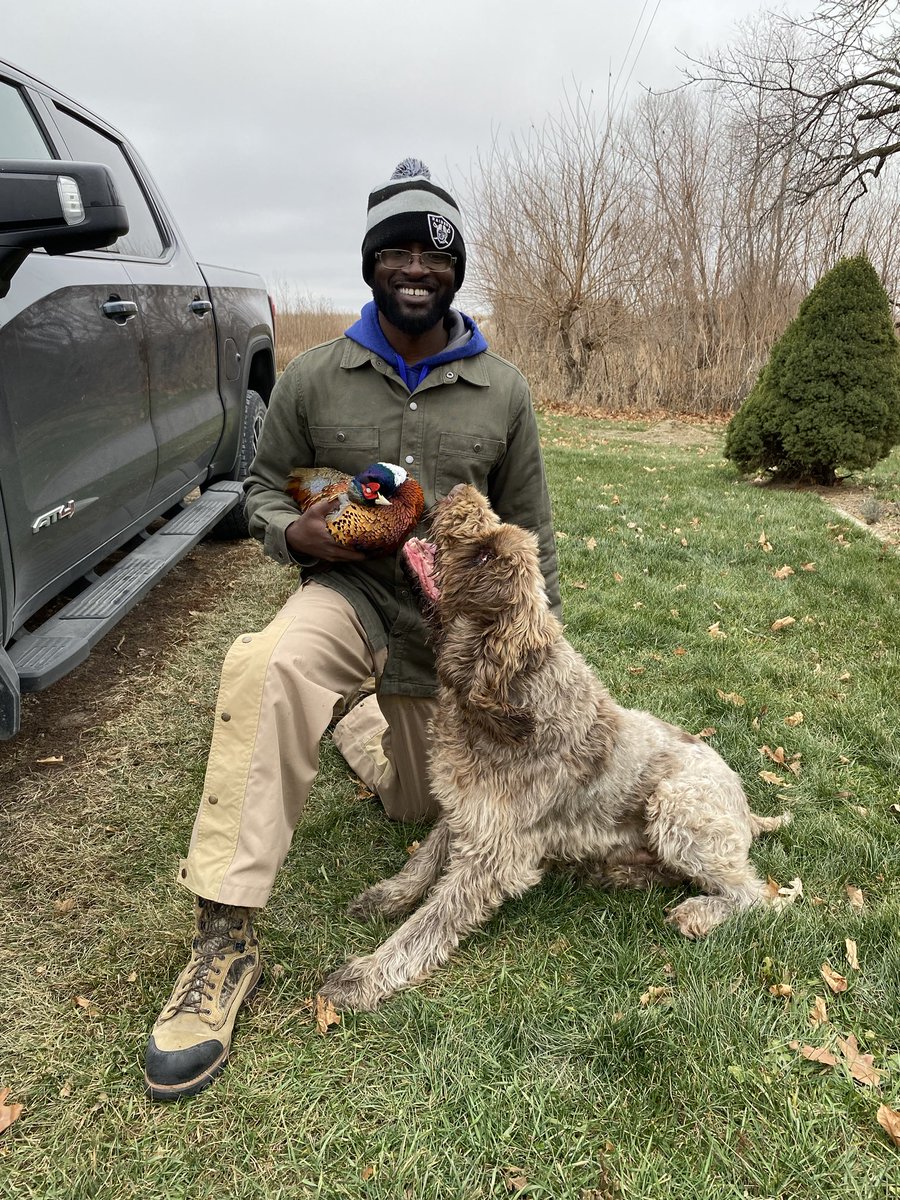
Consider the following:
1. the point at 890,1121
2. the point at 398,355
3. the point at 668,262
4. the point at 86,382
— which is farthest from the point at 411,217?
the point at 668,262

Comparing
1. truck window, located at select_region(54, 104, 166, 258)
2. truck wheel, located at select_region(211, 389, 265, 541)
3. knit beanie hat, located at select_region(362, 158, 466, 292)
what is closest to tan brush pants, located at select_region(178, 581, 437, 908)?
knit beanie hat, located at select_region(362, 158, 466, 292)

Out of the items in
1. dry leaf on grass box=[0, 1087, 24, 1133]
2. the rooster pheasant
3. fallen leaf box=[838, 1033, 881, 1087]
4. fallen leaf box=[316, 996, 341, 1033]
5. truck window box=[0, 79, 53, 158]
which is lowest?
dry leaf on grass box=[0, 1087, 24, 1133]

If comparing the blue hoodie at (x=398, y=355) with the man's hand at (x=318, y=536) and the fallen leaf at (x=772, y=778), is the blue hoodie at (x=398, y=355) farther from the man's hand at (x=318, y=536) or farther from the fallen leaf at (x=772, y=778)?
the fallen leaf at (x=772, y=778)

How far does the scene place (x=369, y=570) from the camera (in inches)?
114

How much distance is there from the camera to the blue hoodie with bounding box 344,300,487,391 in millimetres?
2902

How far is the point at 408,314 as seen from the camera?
9.33 feet

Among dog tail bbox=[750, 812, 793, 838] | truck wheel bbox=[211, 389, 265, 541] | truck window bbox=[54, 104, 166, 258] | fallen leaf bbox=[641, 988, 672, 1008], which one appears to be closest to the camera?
fallen leaf bbox=[641, 988, 672, 1008]

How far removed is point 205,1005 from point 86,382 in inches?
94.6

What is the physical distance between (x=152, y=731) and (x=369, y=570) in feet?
5.93

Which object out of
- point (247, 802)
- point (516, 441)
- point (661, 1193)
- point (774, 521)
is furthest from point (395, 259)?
point (774, 521)

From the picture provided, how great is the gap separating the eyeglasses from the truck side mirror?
100 centimetres

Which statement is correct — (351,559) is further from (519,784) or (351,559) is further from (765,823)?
(765,823)

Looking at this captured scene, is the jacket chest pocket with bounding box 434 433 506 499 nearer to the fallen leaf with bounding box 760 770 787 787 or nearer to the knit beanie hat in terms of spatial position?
the knit beanie hat

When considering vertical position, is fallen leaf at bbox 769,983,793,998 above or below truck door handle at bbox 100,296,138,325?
below
